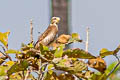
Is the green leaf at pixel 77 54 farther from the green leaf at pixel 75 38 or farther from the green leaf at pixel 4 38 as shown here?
the green leaf at pixel 4 38

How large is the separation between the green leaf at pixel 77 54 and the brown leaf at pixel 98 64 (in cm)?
4

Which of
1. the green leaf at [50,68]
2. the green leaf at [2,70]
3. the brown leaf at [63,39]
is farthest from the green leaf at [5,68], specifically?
the brown leaf at [63,39]

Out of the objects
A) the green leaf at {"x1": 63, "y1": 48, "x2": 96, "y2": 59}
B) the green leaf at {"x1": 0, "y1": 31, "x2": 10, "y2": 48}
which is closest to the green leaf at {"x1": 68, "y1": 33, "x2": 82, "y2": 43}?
the green leaf at {"x1": 63, "y1": 48, "x2": 96, "y2": 59}

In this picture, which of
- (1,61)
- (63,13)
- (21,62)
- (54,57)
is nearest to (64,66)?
(54,57)

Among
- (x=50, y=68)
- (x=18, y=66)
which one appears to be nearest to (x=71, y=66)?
(x=50, y=68)

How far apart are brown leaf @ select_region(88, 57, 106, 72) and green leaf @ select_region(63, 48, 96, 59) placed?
4 centimetres

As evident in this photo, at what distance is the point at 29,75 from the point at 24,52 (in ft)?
0.41

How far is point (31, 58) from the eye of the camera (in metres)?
1.94

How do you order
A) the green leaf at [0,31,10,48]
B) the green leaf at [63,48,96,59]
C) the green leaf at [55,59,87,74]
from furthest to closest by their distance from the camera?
the green leaf at [0,31,10,48] < the green leaf at [63,48,96,59] < the green leaf at [55,59,87,74]

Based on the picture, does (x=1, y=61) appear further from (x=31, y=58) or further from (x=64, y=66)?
(x=64, y=66)

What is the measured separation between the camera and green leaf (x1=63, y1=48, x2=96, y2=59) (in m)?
1.98

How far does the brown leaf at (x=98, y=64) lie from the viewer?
2.02 meters

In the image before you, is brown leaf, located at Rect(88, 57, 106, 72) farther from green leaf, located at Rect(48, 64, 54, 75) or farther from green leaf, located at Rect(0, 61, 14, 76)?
green leaf, located at Rect(0, 61, 14, 76)

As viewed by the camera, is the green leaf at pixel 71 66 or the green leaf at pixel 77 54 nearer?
the green leaf at pixel 71 66
